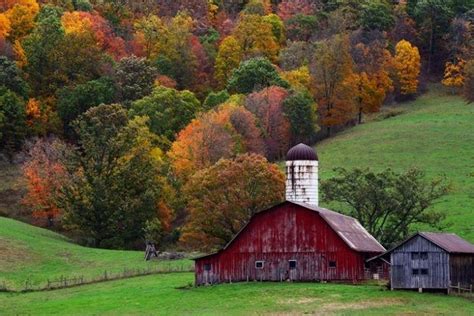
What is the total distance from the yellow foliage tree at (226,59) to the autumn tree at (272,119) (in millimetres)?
25428

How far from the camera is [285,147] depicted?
4732 inches

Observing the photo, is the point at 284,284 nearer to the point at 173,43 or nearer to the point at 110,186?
the point at 110,186

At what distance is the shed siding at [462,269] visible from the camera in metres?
64.4

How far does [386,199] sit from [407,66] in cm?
6577

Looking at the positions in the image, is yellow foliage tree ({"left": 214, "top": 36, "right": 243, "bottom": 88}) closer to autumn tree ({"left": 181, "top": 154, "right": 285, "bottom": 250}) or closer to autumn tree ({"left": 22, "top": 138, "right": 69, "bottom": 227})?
autumn tree ({"left": 22, "top": 138, "right": 69, "bottom": 227})

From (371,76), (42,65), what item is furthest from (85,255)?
(371,76)

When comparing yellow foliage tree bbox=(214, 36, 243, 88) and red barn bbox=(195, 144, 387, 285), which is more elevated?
yellow foliage tree bbox=(214, 36, 243, 88)

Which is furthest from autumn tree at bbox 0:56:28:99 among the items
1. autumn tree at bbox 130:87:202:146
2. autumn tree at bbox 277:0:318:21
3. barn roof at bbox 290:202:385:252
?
barn roof at bbox 290:202:385:252

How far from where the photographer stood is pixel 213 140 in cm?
10369

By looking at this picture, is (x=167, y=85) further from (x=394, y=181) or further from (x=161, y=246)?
(x=394, y=181)

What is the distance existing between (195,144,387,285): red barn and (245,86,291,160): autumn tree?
44.6 metres

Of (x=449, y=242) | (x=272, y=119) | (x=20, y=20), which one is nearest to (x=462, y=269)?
(x=449, y=242)

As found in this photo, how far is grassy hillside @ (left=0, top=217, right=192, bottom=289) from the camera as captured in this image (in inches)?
3036

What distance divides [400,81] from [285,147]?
2973cm
